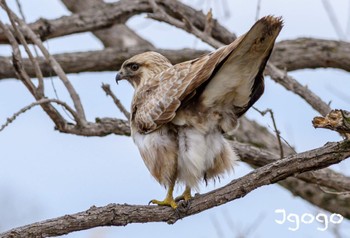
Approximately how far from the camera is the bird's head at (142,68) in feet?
21.4

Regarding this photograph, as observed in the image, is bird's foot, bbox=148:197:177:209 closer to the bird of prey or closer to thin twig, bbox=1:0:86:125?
the bird of prey

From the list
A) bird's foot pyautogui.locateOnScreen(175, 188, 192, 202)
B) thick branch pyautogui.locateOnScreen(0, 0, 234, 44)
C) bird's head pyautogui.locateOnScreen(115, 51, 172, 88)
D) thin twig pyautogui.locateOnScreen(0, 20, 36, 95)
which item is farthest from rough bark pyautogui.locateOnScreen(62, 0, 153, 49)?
bird's foot pyautogui.locateOnScreen(175, 188, 192, 202)

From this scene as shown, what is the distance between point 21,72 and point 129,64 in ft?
2.56

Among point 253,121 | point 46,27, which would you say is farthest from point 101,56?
point 253,121

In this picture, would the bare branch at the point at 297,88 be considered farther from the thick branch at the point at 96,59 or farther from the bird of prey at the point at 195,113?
the thick branch at the point at 96,59

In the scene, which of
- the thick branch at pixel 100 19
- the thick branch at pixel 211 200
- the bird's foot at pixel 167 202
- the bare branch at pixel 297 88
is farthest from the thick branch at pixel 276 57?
the thick branch at pixel 211 200

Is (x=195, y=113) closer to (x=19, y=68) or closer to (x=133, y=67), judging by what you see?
(x=133, y=67)

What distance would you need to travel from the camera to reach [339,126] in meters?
4.76

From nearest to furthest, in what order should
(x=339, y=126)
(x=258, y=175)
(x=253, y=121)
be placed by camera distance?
(x=339, y=126), (x=258, y=175), (x=253, y=121)

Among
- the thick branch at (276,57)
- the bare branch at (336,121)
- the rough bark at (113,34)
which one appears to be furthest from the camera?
the rough bark at (113,34)

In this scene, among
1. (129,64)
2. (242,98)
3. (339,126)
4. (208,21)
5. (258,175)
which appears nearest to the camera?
(339,126)

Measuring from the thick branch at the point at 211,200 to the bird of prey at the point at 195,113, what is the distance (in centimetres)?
33

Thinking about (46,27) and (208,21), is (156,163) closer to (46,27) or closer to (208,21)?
(208,21)

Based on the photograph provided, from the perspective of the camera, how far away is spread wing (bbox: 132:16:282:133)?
16.7 feet
